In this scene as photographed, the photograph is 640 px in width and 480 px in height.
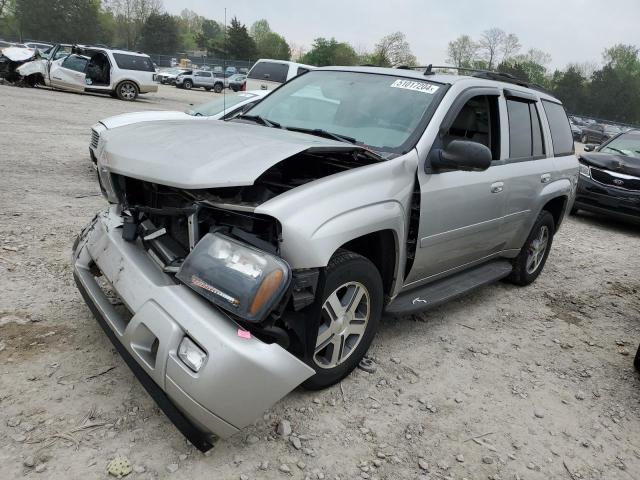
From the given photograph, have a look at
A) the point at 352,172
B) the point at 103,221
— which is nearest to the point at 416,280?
the point at 352,172

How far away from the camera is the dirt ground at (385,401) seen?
2.34 metres

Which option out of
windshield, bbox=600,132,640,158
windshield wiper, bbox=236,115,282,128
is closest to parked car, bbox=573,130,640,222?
windshield, bbox=600,132,640,158

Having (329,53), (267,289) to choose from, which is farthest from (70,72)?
(329,53)

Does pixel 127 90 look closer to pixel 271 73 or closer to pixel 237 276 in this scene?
pixel 271 73

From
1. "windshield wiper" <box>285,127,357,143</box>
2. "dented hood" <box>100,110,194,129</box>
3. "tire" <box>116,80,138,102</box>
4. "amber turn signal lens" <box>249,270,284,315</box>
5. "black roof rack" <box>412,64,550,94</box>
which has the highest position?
→ "black roof rack" <box>412,64,550,94</box>

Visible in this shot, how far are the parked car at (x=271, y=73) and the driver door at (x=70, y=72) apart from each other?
7.79 m

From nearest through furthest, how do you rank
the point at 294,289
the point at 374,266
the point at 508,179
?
the point at 294,289
the point at 374,266
the point at 508,179

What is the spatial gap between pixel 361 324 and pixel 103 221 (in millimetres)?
1626

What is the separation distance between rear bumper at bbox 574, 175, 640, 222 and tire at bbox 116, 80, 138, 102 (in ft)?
51.8

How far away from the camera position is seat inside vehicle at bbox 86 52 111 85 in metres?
18.2

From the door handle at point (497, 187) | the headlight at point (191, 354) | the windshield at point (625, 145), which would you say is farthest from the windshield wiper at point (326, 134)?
the windshield at point (625, 145)

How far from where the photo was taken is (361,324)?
116 inches

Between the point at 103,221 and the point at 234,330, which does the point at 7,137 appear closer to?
the point at 103,221

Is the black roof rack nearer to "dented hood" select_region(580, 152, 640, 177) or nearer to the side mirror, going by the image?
the side mirror
